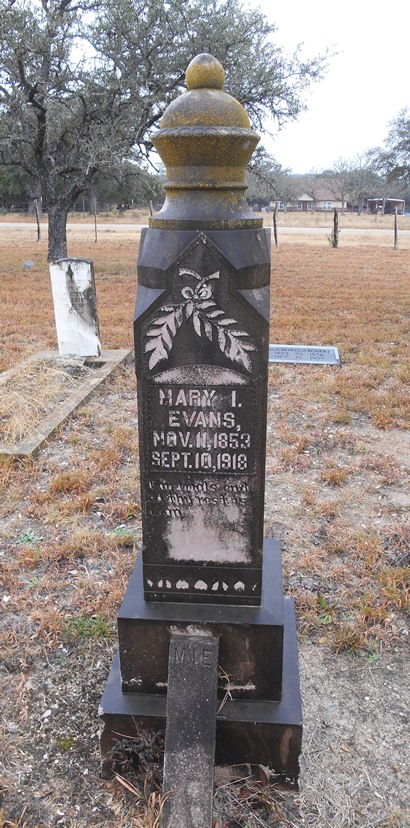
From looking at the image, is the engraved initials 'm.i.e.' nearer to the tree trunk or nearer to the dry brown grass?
the dry brown grass

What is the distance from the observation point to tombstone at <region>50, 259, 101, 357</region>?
6930mm

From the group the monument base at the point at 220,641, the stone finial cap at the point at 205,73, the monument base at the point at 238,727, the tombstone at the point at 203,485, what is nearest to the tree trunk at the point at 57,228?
the stone finial cap at the point at 205,73

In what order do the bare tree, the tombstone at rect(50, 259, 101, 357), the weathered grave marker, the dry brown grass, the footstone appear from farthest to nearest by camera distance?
the bare tree → the weathered grave marker → the tombstone at rect(50, 259, 101, 357) → the dry brown grass → the footstone

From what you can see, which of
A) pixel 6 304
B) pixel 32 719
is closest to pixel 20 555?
pixel 32 719

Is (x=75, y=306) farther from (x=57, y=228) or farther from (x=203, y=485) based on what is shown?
(x=57, y=228)

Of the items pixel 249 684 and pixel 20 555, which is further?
pixel 20 555

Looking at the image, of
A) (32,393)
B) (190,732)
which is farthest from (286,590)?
(32,393)

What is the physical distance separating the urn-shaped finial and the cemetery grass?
79.2 inches

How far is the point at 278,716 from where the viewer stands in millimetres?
2342

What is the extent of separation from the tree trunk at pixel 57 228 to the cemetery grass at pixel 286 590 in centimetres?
867

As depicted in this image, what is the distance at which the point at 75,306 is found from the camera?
279 inches

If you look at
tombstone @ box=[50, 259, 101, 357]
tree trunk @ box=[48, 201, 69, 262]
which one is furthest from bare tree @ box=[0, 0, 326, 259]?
tombstone @ box=[50, 259, 101, 357]

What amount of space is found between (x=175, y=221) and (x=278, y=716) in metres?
1.87

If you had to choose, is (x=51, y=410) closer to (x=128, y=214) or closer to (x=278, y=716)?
(x=278, y=716)
